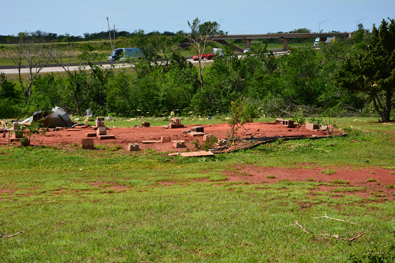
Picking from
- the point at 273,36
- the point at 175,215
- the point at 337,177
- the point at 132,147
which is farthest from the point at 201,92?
the point at 273,36

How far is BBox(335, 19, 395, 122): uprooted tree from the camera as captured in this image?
20188 mm

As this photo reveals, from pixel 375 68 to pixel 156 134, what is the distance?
40.7 ft

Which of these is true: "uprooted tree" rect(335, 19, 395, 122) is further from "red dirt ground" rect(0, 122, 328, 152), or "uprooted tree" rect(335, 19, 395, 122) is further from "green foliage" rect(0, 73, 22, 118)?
"green foliage" rect(0, 73, 22, 118)

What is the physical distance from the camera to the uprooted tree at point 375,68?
20188 mm

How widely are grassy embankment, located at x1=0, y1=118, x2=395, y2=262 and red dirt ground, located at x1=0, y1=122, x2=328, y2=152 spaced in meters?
2.82

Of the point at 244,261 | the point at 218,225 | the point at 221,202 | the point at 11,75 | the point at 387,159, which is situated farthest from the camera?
the point at 11,75

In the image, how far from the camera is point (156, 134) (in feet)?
60.2

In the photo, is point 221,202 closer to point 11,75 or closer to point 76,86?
point 76,86

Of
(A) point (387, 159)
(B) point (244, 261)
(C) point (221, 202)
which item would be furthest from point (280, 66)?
(B) point (244, 261)

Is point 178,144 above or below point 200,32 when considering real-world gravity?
below

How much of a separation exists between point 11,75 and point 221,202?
40.3 meters

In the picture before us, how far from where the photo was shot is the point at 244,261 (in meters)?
5.18

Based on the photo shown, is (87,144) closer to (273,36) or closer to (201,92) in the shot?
(201,92)

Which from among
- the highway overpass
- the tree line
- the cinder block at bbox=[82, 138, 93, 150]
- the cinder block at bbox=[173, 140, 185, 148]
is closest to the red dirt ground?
the cinder block at bbox=[173, 140, 185, 148]
